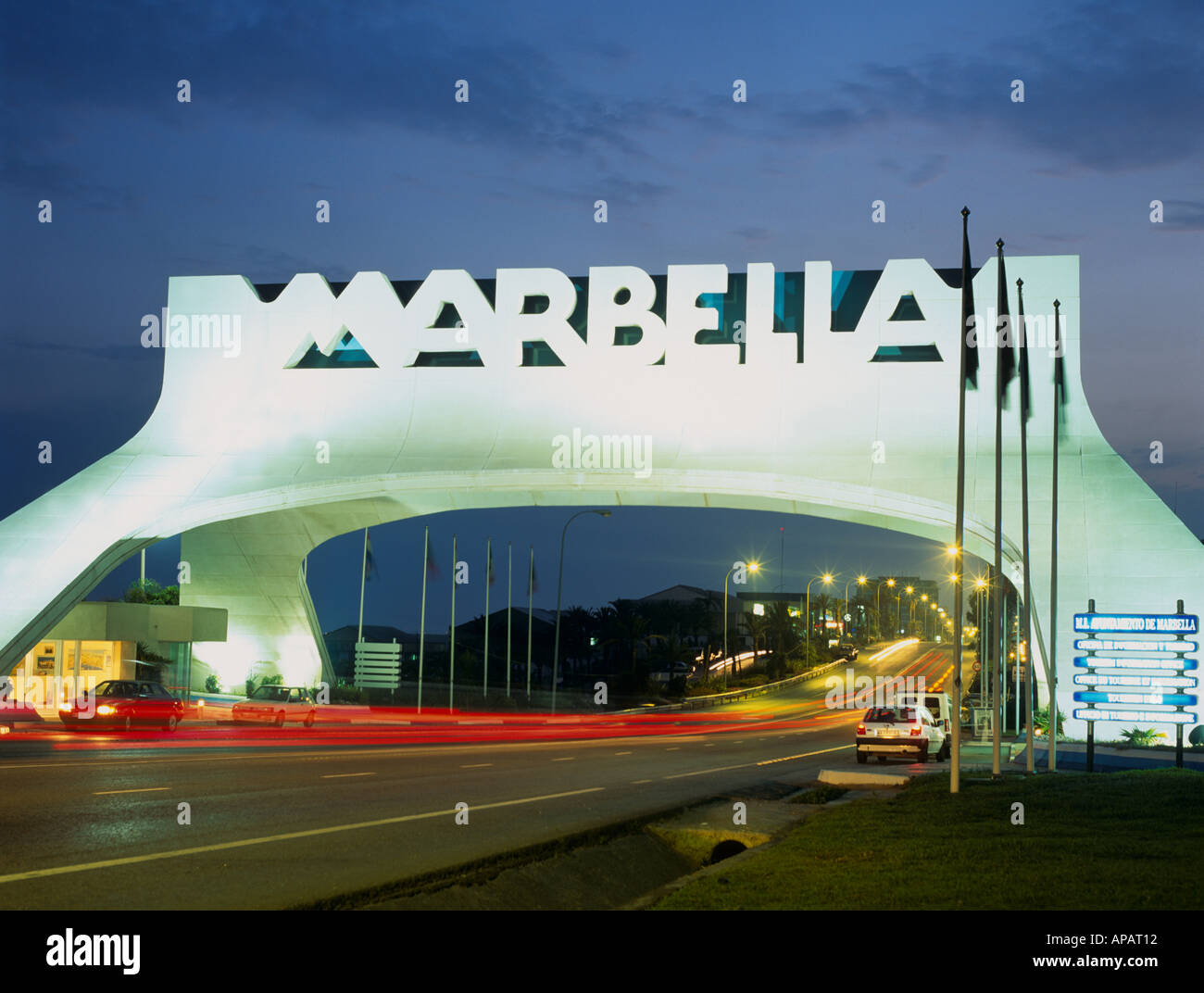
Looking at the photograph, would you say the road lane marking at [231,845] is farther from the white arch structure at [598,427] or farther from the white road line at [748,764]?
the white arch structure at [598,427]

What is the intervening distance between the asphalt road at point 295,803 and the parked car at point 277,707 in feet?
17.2

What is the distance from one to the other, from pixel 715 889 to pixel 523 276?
33.5 m

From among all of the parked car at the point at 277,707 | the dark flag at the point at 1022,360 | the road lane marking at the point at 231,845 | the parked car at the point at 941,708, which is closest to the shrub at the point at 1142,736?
the parked car at the point at 941,708

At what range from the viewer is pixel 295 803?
15.1m

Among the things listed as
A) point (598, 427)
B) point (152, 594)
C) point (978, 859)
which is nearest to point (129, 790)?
point (978, 859)

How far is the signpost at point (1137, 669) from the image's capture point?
25141mm

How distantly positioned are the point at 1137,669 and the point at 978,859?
15991 millimetres

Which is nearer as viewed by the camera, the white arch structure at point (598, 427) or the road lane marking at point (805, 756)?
the road lane marking at point (805, 756)

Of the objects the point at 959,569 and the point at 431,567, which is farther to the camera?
the point at 431,567

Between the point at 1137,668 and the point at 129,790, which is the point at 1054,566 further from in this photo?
the point at 129,790

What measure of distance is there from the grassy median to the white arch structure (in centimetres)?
2003

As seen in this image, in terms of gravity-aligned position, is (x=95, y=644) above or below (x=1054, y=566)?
below

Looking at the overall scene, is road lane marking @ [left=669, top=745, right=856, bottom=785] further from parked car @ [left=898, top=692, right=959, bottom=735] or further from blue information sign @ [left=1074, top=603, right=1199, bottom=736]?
blue information sign @ [left=1074, top=603, right=1199, bottom=736]
